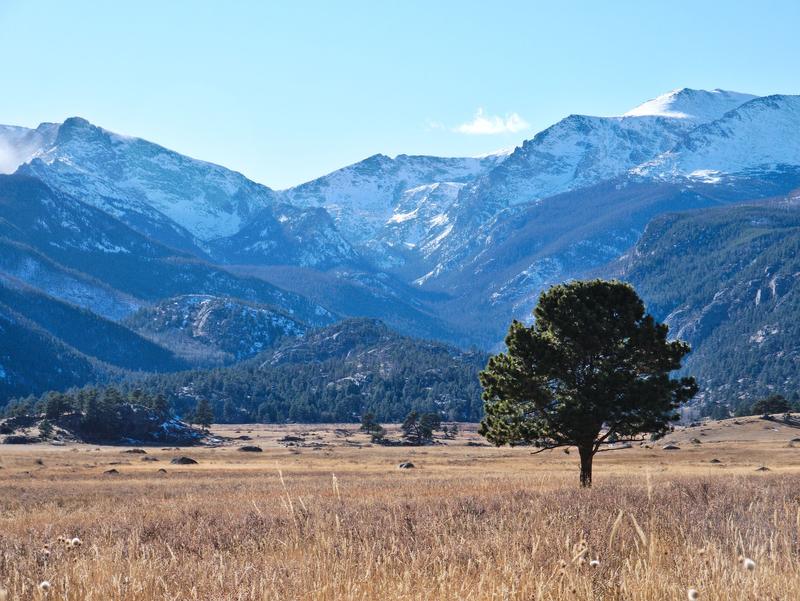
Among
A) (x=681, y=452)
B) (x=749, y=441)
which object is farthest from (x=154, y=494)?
(x=749, y=441)

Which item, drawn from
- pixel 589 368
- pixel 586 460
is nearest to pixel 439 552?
pixel 589 368

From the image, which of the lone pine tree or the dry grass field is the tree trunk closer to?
the lone pine tree

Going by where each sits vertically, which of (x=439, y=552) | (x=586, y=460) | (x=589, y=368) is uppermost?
(x=589, y=368)

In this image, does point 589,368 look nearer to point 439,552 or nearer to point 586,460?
point 586,460

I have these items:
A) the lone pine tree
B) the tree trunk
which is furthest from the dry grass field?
the tree trunk

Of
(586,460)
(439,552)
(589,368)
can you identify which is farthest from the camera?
(586,460)

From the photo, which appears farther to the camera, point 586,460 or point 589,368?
point 586,460

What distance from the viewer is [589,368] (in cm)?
3500

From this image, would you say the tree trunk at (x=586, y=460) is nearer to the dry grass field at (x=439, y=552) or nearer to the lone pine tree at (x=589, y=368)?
the lone pine tree at (x=589, y=368)

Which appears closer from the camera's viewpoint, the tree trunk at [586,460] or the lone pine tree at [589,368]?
the lone pine tree at [589,368]

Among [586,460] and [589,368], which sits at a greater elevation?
[589,368]

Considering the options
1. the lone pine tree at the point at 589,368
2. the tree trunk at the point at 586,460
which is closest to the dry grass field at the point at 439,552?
the lone pine tree at the point at 589,368

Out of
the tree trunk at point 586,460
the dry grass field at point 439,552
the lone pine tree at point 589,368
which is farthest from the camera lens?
the tree trunk at point 586,460

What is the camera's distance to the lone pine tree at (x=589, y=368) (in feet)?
111
